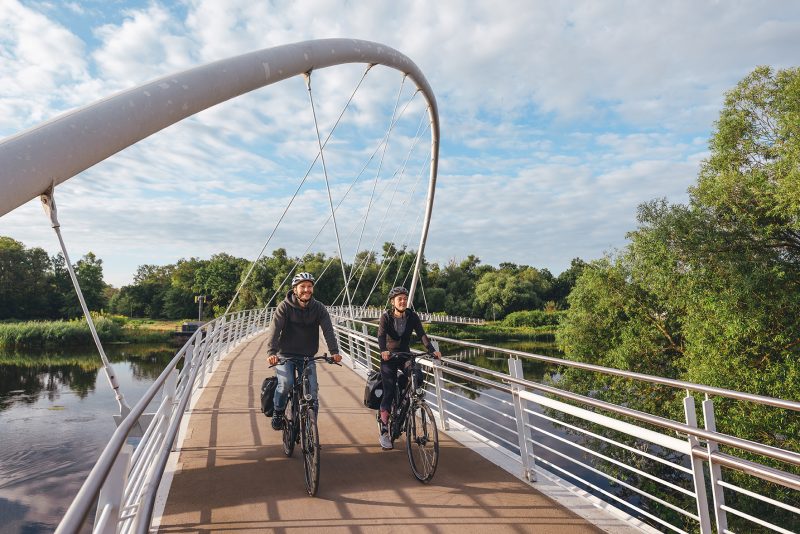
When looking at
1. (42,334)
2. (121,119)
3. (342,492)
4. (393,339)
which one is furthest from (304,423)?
(42,334)

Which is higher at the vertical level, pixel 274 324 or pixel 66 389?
pixel 274 324

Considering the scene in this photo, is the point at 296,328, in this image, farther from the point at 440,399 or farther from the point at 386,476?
the point at 440,399

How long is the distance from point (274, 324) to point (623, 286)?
733 inches

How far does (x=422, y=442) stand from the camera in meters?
4.41

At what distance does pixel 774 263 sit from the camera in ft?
51.3

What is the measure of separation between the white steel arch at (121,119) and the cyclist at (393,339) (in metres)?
2.47

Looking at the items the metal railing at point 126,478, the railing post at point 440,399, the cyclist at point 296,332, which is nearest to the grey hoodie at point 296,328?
the cyclist at point 296,332

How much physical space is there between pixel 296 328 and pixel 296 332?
4 cm

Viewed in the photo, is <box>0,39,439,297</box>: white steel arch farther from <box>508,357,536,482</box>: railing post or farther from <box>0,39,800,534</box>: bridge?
<box>508,357,536,482</box>: railing post

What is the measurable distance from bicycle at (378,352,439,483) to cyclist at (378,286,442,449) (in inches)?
2.6

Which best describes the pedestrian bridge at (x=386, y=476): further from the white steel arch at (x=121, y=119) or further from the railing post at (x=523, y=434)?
the white steel arch at (x=121, y=119)

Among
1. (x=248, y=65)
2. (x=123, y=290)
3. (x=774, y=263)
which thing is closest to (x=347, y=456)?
(x=248, y=65)

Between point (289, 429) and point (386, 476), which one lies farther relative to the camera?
point (289, 429)

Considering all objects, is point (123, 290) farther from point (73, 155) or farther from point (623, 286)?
point (73, 155)
